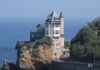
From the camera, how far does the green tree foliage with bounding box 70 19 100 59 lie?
61.8m

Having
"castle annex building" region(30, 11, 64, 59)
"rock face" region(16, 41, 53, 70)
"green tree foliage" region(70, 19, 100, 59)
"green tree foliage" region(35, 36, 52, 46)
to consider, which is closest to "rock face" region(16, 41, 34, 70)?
"rock face" region(16, 41, 53, 70)

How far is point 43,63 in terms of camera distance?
64.6 m

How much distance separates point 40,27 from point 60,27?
2.30m

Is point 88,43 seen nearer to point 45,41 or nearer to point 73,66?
point 73,66

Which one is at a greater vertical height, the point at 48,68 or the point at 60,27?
the point at 60,27

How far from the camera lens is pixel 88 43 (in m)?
63.2

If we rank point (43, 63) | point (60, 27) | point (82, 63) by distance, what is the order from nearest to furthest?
1. point (82, 63)
2. point (43, 63)
3. point (60, 27)

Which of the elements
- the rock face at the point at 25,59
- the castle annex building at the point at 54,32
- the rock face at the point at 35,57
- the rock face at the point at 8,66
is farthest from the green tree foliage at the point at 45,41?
the rock face at the point at 8,66

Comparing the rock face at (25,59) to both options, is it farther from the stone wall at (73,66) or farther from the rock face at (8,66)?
the stone wall at (73,66)

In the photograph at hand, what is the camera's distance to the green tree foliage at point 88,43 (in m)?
61.8

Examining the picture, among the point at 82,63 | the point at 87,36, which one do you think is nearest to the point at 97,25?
the point at 87,36

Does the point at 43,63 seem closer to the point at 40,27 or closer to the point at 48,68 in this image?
the point at 48,68

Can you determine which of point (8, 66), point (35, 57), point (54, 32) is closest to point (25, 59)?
point (35, 57)

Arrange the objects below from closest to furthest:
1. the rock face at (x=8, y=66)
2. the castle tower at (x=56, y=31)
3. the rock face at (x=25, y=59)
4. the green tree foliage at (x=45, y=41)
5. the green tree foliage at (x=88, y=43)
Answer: the green tree foliage at (x=88, y=43), the rock face at (x=25, y=59), the green tree foliage at (x=45, y=41), the rock face at (x=8, y=66), the castle tower at (x=56, y=31)
